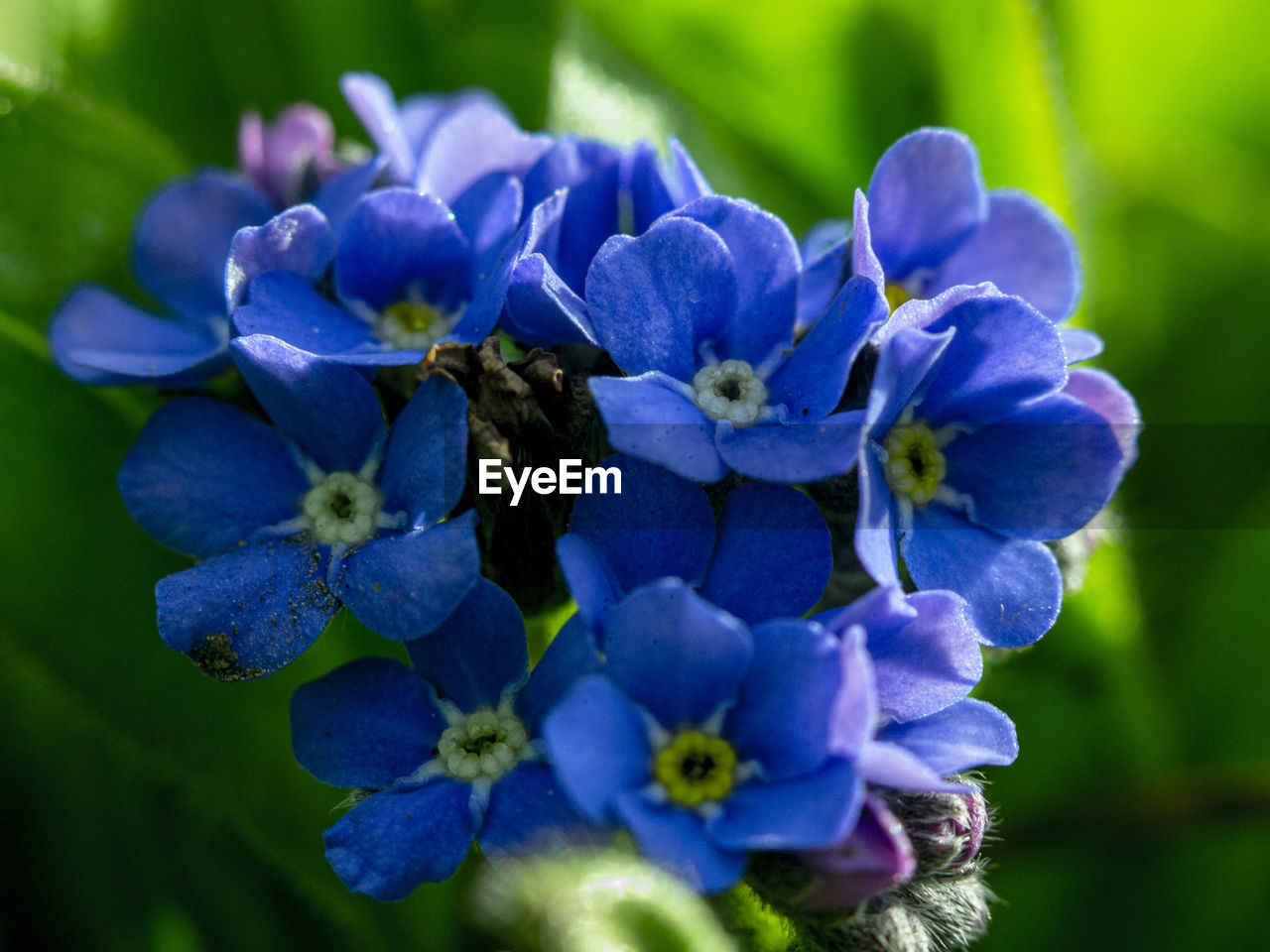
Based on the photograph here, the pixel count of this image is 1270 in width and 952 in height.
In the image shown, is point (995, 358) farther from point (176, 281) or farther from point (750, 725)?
point (176, 281)

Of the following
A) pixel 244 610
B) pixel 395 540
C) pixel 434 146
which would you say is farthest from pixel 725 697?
pixel 434 146

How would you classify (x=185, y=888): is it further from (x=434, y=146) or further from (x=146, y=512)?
(x=434, y=146)

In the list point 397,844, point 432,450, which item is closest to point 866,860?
point 397,844

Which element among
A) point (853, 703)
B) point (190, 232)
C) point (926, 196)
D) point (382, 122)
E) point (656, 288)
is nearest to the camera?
point (853, 703)

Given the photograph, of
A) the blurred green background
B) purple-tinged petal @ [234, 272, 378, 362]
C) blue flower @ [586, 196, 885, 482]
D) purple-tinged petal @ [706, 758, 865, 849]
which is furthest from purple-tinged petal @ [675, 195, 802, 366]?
the blurred green background

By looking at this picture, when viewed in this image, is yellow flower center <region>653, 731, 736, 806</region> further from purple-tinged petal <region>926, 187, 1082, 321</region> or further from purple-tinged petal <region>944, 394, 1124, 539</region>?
purple-tinged petal <region>926, 187, 1082, 321</region>
